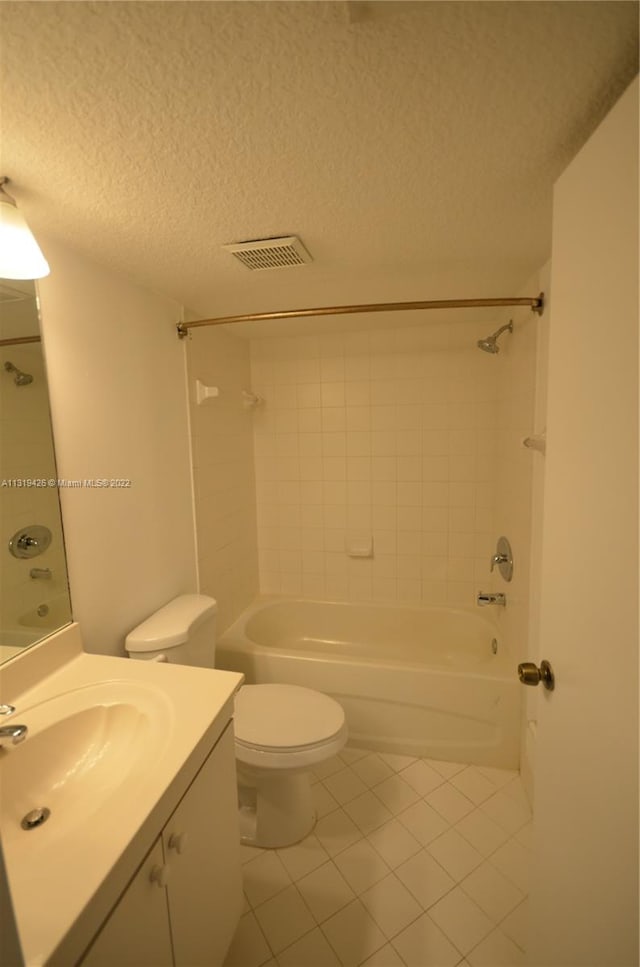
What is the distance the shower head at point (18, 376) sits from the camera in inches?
41.3

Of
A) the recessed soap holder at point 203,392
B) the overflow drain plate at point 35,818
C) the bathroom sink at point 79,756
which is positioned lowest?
the overflow drain plate at point 35,818

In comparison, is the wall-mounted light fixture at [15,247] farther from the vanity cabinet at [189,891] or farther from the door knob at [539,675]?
the door knob at [539,675]

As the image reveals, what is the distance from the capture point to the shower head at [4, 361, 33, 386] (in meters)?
1.05

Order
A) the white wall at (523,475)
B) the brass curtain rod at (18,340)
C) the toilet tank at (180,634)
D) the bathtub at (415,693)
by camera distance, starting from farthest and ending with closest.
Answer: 1. the bathtub at (415,693)
2. the white wall at (523,475)
3. the toilet tank at (180,634)
4. the brass curtain rod at (18,340)

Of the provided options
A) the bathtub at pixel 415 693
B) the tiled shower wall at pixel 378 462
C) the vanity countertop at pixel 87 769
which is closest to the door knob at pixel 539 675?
the vanity countertop at pixel 87 769

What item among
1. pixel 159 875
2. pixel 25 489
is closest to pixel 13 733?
pixel 159 875

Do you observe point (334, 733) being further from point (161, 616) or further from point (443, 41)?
point (443, 41)

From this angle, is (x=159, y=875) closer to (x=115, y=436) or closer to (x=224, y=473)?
(x=115, y=436)

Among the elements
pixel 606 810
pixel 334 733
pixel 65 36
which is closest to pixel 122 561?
pixel 334 733

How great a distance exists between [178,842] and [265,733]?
71 centimetres

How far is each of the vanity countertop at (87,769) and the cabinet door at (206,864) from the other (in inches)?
2.5

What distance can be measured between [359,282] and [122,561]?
1430mm

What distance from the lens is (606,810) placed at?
0.61m

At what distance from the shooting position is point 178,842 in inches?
29.9
